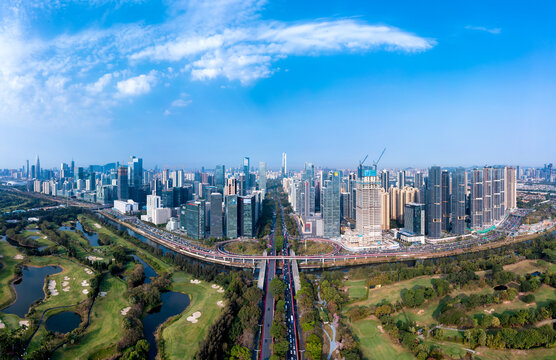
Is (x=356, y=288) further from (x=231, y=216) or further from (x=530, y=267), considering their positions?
(x=231, y=216)

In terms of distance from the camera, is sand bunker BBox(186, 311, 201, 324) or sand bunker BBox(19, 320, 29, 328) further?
sand bunker BBox(186, 311, 201, 324)

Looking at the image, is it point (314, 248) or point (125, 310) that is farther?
point (314, 248)

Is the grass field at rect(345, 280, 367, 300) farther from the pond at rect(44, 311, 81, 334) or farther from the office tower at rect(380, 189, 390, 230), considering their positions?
the office tower at rect(380, 189, 390, 230)

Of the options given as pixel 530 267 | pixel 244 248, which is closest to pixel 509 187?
pixel 530 267

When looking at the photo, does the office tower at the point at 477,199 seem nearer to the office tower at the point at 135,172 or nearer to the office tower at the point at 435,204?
the office tower at the point at 435,204

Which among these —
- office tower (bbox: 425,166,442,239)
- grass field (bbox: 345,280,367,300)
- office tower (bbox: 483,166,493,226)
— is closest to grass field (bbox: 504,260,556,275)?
office tower (bbox: 425,166,442,239)

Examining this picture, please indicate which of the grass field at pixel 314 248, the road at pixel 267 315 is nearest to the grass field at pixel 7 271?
the road at pixel 267 315
